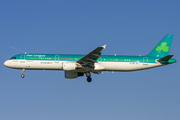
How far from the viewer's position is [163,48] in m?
66.5

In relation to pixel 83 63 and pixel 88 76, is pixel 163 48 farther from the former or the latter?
pixel 83 63

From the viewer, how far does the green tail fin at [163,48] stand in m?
65.6

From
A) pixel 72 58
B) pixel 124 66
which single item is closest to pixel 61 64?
pixel 72 58

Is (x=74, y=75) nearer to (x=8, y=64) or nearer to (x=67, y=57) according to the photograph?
(x=67, y=57)

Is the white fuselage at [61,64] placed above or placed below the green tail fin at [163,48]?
below

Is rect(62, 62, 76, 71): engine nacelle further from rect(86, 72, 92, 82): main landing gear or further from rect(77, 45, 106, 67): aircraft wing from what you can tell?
rect(86, 72, 92, 82): main landing gear

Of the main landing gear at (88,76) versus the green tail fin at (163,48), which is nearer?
the main landing gear at (88,76)

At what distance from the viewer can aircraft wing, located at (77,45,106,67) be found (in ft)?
192

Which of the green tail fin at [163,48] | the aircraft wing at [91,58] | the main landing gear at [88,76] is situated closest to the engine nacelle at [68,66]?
the aircraft wing at [91,58]

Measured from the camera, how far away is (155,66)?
2491 inches

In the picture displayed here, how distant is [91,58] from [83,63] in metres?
1.73

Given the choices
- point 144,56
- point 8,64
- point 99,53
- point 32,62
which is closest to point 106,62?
point 99,53

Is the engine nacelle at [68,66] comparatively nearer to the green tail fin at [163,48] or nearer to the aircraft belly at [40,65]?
the aircraft belly at [40,65]

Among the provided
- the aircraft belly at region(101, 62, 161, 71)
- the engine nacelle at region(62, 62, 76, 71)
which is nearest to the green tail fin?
the aircraft belly at region(101, 62, 161, 71)
